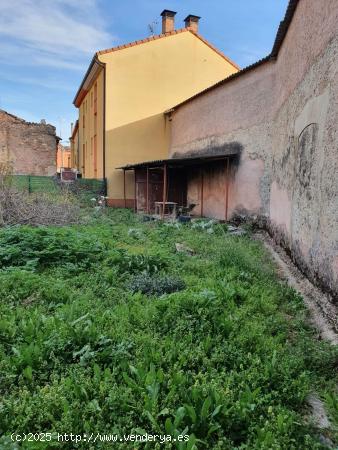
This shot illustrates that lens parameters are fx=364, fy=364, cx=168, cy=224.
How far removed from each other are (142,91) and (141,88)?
0.15m

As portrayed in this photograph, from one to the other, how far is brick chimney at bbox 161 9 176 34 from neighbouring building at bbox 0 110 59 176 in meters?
10.3

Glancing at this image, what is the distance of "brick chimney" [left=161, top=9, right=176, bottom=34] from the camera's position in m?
19.4

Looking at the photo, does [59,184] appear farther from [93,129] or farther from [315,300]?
[315,300]

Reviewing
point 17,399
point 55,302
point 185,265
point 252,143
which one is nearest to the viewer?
point 17,399

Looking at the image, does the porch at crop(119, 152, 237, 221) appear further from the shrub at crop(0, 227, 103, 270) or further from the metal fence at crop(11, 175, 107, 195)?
the shrub at crop(0, 227, 103, 270)

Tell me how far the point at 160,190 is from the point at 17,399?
579 inches

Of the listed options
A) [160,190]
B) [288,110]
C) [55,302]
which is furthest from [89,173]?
[55,302]

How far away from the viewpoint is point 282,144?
857cm

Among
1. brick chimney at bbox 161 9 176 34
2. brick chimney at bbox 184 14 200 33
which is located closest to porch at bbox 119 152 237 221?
brick chimney at bbox 161 9 176 34

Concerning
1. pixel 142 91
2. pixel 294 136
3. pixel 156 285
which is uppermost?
pixel 142 91

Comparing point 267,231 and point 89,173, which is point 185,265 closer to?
point 267,231

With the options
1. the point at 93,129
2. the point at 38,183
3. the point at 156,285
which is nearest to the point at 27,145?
the point at 93,129

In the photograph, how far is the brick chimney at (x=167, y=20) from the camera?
1944 centimetres

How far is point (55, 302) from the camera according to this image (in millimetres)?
4574
